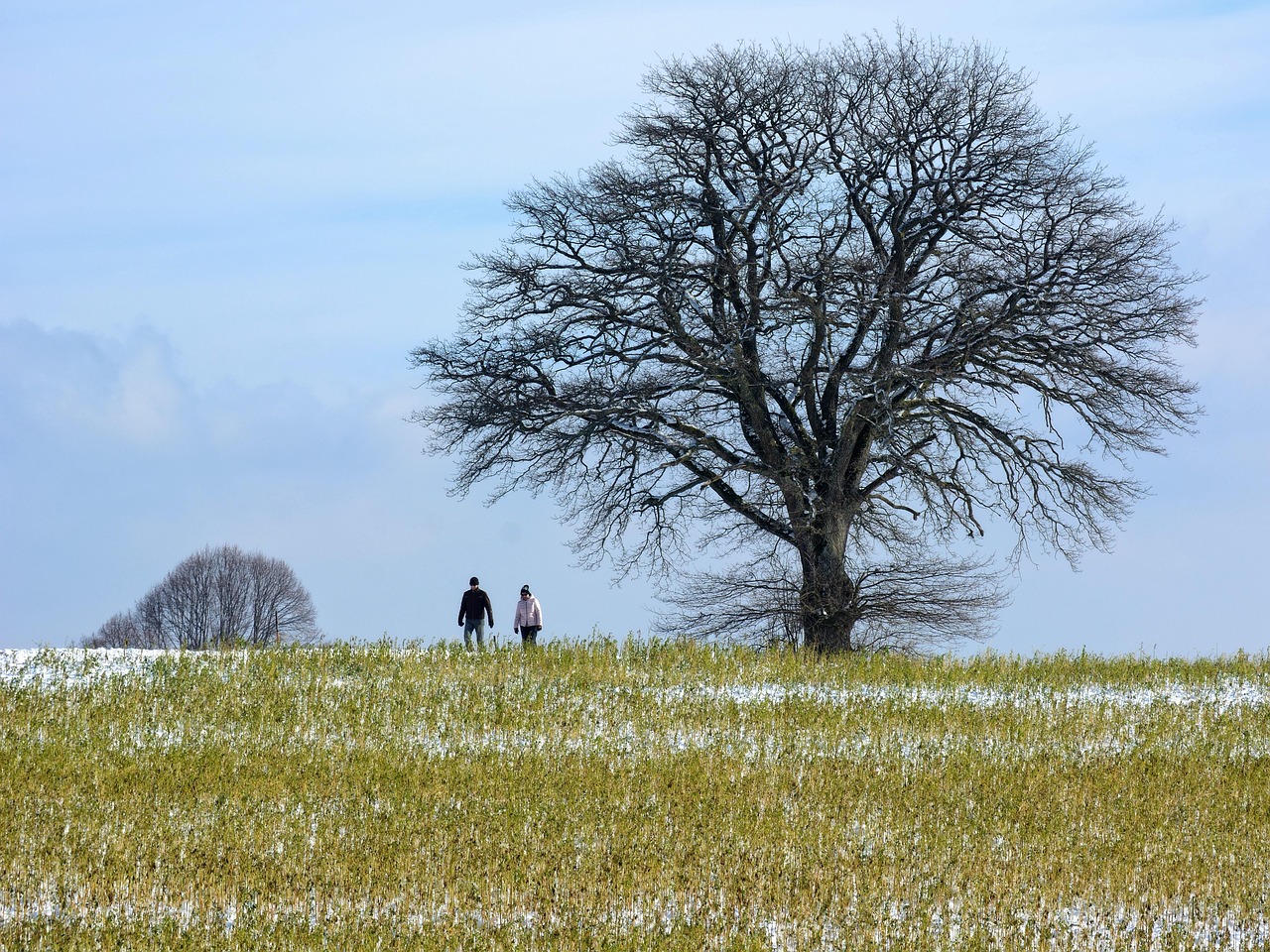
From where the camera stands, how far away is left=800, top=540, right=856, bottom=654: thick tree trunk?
82.5 feet

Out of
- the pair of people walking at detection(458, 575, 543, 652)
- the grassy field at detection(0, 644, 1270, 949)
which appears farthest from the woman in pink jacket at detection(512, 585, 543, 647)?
the grassy field at detection(0, 644, 1270, 949)

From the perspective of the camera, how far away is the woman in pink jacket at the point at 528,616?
22.9 meters

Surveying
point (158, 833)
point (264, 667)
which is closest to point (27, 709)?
point (264, 667)

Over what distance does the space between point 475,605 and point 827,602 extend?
23.8 ft

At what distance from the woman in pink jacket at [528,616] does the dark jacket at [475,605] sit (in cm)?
54

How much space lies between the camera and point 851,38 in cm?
2738

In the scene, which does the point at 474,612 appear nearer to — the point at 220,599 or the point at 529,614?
the point at 529,614

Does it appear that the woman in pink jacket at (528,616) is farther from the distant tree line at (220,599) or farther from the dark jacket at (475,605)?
the distant tree line at (220,599)

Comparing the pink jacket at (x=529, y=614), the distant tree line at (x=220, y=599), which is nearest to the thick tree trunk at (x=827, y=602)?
the pink jacket at (x=529, y=614)

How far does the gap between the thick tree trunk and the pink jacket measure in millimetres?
5739

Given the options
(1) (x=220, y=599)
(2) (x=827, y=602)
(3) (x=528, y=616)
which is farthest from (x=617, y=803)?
(1) (x=220, y=599)

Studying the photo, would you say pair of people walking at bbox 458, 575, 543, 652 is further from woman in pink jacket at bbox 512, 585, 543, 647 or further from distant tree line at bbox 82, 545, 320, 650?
distant tree line at bbox 82, 545, 320, 650

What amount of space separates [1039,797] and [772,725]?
12.0 feet

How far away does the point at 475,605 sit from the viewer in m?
23.1
